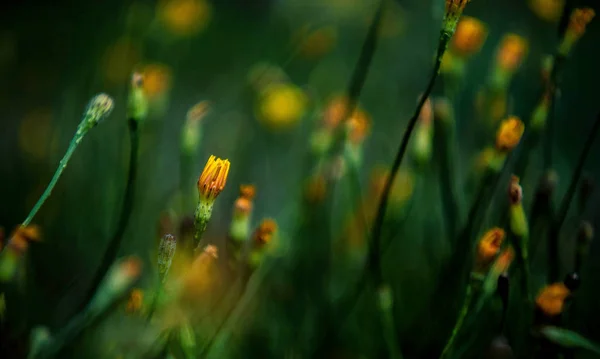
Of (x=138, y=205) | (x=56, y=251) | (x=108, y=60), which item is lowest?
(x=56, y=251)

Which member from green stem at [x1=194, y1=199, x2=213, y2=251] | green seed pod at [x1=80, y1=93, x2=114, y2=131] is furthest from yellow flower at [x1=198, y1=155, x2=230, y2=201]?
green seed pod at [x1=80, y1=93, x2=114, y2=131]

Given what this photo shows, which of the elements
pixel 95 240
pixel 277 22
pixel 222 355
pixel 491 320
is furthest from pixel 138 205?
pixel 277 22

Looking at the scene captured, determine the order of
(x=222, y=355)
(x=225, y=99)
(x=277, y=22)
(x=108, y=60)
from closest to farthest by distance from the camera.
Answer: (x=222, y=355) < (x=108, y=60) < (x=225, y=99) < (x=277, y=22)

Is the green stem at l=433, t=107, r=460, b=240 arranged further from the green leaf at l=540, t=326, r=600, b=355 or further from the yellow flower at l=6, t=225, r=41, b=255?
the yellow flower at l=6, t=225, r=41, b=255

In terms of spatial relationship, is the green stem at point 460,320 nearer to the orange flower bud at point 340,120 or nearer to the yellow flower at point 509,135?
the yellow flower at point 509,135

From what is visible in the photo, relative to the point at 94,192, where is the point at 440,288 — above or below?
above

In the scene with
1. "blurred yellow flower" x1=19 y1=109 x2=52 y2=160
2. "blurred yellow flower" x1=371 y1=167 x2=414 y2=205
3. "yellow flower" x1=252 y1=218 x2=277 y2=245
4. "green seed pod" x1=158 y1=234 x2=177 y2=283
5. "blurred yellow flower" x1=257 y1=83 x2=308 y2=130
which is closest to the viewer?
"green seed pod" x1=158 y1=234 x2=177 y2=283

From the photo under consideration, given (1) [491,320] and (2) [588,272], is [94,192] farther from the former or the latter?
(2) [588,272]
